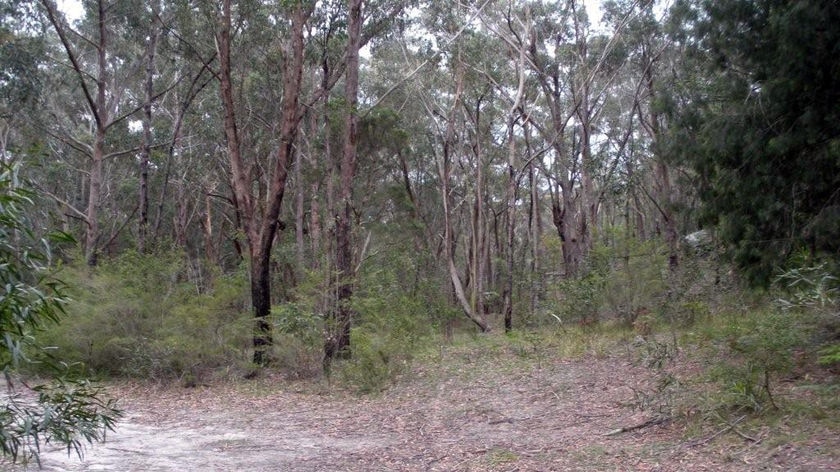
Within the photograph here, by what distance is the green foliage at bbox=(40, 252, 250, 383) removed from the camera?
519 inches

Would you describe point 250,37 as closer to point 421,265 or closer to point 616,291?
point 421,265

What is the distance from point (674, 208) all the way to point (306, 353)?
745 centimetres

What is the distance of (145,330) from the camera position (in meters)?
13.7

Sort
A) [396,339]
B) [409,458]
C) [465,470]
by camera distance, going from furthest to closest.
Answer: [396,339]
[409,458]
[465,470]

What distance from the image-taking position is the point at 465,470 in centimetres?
720

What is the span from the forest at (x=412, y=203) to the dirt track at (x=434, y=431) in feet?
1.94

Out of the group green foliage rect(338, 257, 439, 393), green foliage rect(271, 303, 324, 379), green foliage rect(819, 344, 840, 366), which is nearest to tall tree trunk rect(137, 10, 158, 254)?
green foliage rect(271, 303, 324, 379)

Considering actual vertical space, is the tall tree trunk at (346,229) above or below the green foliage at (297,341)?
above

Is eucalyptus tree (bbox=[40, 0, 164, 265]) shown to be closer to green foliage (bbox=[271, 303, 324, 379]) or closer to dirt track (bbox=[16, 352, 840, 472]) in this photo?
green foliage (bbox=[271, 303, 324, 379])

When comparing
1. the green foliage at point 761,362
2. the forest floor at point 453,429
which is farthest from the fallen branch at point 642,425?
the green foliage at point 761,362

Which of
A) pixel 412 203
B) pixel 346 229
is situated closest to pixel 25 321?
pixel 346 229

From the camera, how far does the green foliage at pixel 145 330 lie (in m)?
13.2

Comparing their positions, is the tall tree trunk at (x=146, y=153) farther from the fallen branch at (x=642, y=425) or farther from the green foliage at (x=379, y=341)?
the fallen branch at (x=642, y=425)

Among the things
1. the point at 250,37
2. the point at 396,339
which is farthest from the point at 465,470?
the point at 250,37
